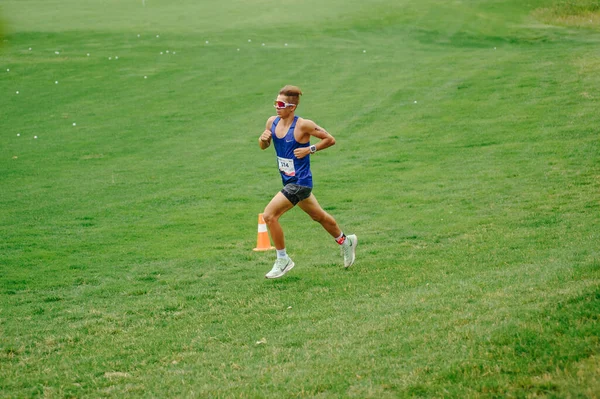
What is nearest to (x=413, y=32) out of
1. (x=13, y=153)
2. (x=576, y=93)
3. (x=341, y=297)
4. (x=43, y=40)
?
(x=576, y=93)

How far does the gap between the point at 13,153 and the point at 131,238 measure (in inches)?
357

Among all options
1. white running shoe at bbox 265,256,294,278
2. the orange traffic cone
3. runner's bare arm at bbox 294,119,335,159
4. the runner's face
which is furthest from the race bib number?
the orange traffic cone

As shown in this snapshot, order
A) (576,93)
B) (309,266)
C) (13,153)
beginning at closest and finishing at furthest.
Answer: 1. (309,266)
2. (13,153)
3. (576,93)

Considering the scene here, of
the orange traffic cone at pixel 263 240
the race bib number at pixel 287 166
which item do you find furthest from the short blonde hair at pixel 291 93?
the orange traffic cone at pixel 263 240

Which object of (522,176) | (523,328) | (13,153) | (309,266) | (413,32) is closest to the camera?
(523,328)

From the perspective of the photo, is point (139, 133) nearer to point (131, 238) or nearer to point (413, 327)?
point (131, 238)

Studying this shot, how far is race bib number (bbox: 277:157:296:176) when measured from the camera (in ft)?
32.1

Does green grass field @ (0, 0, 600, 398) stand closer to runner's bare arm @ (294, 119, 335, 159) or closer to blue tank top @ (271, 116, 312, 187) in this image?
blue tank top @ (271, 116, 312, 187)

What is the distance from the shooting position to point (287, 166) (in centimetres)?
984

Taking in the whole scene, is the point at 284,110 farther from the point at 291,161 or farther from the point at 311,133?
the point at 291,161

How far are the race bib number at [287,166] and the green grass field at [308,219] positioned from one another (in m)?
1.34

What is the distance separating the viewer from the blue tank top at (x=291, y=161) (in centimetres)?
972

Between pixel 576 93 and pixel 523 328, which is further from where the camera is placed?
pixel 576 93

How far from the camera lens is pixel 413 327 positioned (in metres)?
7.13
